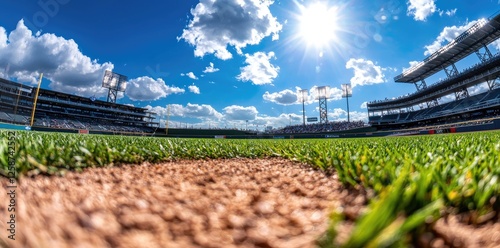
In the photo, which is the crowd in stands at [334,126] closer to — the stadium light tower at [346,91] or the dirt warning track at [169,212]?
the stadium light tower at [346,91]

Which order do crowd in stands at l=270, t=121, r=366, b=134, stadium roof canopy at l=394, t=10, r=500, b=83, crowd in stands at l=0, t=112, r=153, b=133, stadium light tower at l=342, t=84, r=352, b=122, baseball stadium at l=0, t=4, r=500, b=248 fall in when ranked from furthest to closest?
stadium light tower at l=342, t=84, r=352, b=122 < crowd in stands at l=270, t=121, r=366, b=134 < crowd in stands at l=0, t=112, r=153, b=133 < stadium roof canopy at l=394, t=10, r=500, b=83 < baseball stadium at l=0, t=4, r=500, b=248

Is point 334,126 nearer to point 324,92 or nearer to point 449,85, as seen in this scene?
point 324,92

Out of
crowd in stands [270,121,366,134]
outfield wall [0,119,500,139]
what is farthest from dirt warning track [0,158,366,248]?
crowd in stands [270,121,366,134]

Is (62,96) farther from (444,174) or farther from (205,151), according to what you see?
(444,174)

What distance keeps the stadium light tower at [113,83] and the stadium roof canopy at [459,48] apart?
79.6 m

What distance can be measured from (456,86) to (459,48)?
8.68m

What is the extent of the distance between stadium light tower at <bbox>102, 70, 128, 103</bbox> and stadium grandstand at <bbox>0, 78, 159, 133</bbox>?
260 inches

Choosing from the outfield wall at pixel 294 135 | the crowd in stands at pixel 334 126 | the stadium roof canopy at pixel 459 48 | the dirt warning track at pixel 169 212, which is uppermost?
the stadium roof canopy at pixel 459 48

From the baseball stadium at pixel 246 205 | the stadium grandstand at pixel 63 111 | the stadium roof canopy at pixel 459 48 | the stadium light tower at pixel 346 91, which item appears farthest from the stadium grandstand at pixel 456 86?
the stadium grandstand at pixel 63 111

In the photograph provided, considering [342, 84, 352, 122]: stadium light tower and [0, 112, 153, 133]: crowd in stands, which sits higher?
[342, 84, 352, 122]: stadium light tower

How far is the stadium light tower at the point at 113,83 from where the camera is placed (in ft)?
238

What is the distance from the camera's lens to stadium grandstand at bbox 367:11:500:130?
134 ft

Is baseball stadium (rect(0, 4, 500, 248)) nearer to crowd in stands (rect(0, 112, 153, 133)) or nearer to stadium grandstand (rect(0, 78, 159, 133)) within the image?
stadium grandstand (rect(0, 78, 159, 133))

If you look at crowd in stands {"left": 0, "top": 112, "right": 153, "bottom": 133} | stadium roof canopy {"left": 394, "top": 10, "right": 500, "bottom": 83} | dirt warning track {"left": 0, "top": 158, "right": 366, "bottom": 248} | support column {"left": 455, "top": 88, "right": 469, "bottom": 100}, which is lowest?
dirt warning track {"left": 0, "top": 158, "right": 366, "bottom": 248}
